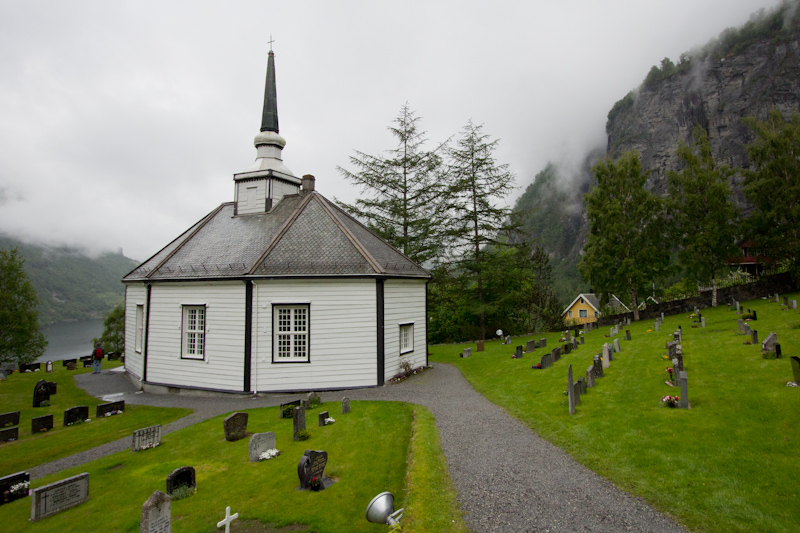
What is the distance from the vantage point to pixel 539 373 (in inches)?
623

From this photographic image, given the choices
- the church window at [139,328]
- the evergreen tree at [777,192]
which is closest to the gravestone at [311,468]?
the church window at [139,328]

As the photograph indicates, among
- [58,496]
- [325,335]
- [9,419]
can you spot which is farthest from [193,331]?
[58,496]

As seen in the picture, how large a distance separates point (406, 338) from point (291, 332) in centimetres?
511

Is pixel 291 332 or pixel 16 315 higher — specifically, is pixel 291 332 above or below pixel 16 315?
below

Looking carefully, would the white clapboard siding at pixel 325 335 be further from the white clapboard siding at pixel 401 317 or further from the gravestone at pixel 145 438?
the gravestone at pixel 145 438

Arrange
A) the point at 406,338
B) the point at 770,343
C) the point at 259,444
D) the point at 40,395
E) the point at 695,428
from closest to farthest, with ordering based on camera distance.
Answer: the point at 695,428 → the point at 259,444 → the point at 770,343 → the point at 40,395 → the point at 406,338

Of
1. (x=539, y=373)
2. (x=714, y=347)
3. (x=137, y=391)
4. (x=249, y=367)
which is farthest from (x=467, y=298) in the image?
(x=137, y=391)

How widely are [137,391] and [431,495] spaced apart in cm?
1653

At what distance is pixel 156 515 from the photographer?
5.54m

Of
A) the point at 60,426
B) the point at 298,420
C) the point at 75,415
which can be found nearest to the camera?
the point at 298,420

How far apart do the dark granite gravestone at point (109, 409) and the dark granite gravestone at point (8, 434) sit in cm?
211

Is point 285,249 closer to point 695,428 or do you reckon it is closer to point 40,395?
point 40,395

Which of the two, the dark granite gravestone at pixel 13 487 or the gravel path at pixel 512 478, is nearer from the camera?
Answer: the gravel path at pixel 512 478

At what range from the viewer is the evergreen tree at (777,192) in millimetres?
27297
